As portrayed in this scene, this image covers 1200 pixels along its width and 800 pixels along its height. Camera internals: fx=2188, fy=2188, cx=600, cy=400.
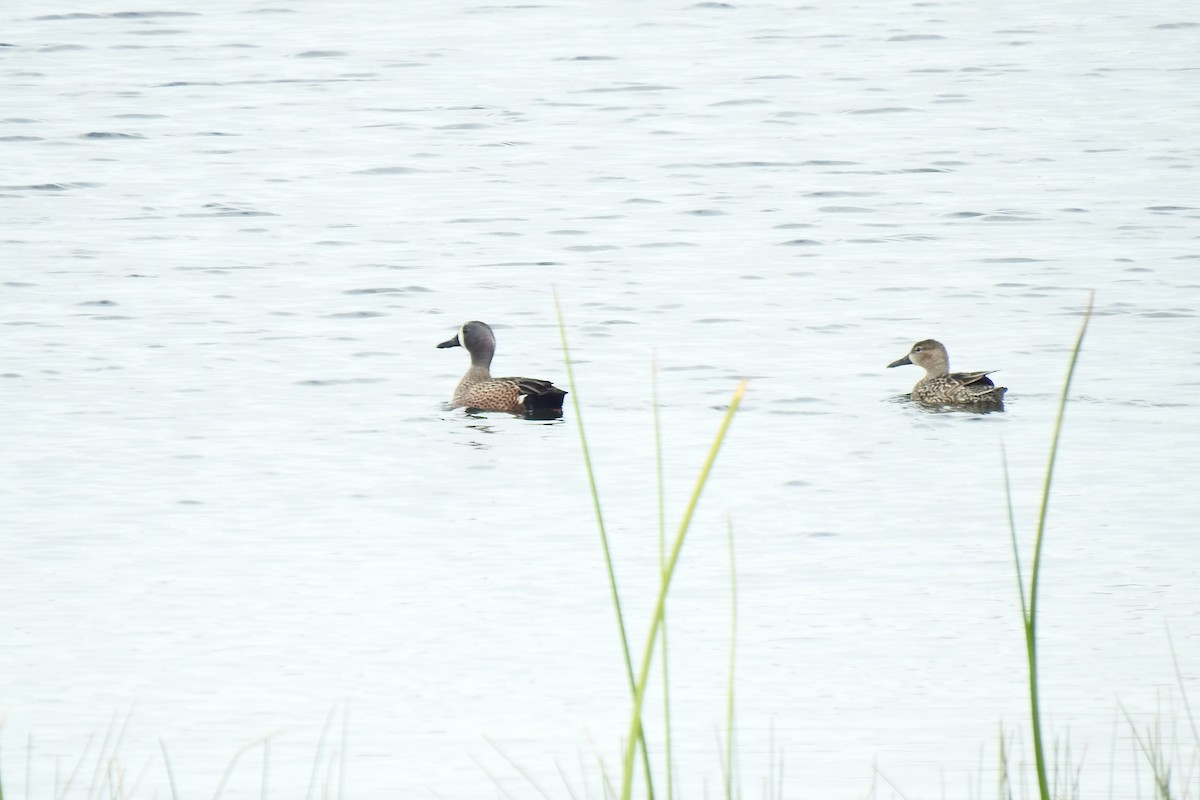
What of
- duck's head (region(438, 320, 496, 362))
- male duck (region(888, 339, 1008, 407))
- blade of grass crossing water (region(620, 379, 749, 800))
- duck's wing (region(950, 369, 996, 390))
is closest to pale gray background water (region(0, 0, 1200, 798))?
male duck (region(888, 339, 1008, 407))

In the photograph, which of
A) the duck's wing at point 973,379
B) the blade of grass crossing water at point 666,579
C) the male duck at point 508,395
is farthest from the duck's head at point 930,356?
the blade of grass crossing water at point 666,579

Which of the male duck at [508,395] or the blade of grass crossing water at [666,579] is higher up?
the male duck at [508,395]

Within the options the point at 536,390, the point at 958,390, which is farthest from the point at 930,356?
the point at 536,390

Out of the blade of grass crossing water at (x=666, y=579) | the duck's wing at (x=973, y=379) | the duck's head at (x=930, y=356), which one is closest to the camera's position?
the blade of grass crossing water at (x=666, y=579)

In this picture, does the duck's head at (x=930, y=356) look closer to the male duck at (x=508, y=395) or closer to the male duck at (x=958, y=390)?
the male duck at (x=958, y=390)

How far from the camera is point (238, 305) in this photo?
16422 mm

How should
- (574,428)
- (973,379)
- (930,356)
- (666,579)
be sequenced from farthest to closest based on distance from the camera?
(930,356) < (574,428) < (973,379) < (666,579)

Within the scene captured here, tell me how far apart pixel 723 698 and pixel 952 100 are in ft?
81.9

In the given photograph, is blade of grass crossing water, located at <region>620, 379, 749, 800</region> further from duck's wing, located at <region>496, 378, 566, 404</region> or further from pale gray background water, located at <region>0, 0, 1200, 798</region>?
duck's wing, located at <region>496, 378, 566, 404</region>

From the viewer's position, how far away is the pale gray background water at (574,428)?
6785mm

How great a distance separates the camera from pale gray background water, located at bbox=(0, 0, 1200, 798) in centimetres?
679

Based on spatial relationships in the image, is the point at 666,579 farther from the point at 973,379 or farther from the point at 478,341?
the point at 478,341

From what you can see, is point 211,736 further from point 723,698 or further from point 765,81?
point 765,81

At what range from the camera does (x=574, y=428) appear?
12.4 meters
